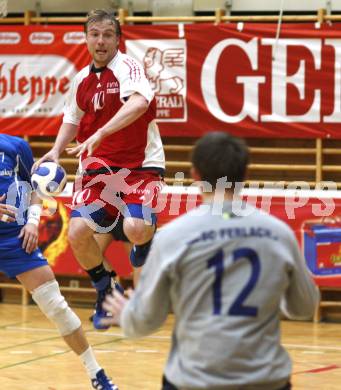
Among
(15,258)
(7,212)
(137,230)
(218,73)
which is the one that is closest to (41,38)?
(218,73)

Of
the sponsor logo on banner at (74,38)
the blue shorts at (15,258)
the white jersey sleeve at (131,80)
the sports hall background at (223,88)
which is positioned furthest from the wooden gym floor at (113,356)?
the sponsor logo on banner at (74,38)

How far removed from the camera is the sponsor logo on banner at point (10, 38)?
32.2ft

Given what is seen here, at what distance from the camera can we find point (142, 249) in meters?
6.60

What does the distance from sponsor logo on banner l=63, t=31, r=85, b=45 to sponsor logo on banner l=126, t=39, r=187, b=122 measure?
49cm

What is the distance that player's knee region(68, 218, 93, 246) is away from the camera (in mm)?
6477

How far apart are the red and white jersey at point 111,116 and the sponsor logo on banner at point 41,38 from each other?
3.07m

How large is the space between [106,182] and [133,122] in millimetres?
441

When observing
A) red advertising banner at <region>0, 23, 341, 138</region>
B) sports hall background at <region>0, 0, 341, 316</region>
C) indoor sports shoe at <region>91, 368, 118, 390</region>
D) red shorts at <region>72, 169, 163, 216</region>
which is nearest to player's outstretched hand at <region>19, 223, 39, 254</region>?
indoor sports shoe at <region>91, 368, 118, 390</region>

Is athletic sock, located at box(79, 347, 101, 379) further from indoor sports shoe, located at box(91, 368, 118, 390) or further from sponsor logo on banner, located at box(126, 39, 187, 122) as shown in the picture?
sponsor logo on banner, located at box(126, 39, 187, 122)

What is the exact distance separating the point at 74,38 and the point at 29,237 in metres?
4.69

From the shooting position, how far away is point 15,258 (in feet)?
17.3

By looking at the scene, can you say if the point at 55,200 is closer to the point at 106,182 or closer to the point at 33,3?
the point at 33,3

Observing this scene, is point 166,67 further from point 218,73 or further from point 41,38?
point 41,38

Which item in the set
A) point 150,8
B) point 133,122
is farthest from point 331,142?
point 133,122
